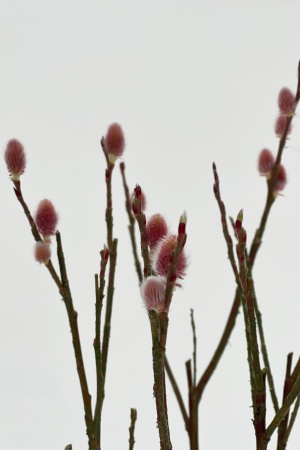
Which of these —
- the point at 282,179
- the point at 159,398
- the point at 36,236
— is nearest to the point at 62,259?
the point at 36,236

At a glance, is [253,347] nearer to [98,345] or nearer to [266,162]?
[98,345]

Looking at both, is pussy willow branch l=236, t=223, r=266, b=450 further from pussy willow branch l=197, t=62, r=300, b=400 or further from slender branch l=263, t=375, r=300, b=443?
pussy willow branch l=197, t=62, r=300, b=400

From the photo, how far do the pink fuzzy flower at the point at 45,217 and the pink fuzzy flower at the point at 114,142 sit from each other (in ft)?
0.32

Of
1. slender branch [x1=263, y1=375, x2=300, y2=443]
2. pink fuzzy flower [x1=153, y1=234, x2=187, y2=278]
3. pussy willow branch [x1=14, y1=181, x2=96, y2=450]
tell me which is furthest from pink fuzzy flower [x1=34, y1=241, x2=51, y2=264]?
slender branch [x1=263, y1=375, x2=300, y2=443]

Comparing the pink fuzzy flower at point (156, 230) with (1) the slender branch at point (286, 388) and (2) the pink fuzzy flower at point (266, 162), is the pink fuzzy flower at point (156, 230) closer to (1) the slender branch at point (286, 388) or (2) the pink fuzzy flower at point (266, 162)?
(1) the slender branch at point (286, 388)

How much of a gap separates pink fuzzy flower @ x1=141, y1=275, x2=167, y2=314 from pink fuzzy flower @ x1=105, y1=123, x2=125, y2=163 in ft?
0.78

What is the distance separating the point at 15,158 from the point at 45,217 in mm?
59

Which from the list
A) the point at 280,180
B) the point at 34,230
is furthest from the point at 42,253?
the point at 280,180

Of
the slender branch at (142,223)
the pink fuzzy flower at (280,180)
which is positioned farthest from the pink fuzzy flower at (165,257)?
the pink fuzzy flower at (280,180)

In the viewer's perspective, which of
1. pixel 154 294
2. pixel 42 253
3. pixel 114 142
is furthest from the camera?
pixel 114 142

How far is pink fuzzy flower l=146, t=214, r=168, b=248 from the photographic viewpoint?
46 centimetres

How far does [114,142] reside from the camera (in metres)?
0.63

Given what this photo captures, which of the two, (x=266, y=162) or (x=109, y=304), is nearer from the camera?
(x=109, y=304)

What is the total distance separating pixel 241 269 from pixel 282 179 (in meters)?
0.27
